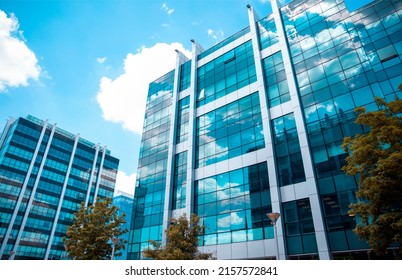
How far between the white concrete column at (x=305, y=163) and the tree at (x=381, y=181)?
7407mm

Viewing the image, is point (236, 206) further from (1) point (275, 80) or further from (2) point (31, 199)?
(2) point (31, 199)

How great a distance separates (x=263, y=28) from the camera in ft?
110

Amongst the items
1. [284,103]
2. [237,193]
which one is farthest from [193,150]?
[284,103]

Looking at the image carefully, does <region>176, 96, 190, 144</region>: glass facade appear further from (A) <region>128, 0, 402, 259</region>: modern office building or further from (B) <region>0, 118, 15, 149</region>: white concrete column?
(B) <region>0, 118, 15, 149</region>: white concrete column

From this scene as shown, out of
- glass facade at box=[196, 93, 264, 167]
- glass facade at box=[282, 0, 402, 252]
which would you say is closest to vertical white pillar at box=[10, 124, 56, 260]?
glass facade at box=[196, 93, 264, 167]

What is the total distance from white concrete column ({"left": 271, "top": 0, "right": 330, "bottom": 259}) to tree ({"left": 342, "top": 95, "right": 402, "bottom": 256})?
7407mm

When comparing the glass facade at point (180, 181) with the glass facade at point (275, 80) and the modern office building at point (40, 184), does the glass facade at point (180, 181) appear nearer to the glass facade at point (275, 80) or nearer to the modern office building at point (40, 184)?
the glass facade at point (275, 80)

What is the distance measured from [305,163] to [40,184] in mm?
77581

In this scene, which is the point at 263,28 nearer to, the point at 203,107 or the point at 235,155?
the point at 203,107

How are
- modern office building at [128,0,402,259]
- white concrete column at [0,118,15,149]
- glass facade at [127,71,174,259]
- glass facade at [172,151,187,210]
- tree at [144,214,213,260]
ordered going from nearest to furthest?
tree at [144,214,213,260] < modern office building at [128,0,402,259] < glass facade at [172,151,187,210] < glass facade at [127,71,174,259] < white concrete column at [0,118,15,149]

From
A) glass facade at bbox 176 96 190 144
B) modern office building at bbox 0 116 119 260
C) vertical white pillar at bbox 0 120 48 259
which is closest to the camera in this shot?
glass facade at bbox 176 96 190 144

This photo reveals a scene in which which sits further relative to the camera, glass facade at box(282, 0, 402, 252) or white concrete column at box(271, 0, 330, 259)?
glass facade at box(282, 0, 402, 252)

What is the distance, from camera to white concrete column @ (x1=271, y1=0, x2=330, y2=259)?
20.4m

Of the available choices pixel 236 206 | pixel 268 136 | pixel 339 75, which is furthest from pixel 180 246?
pixel 339 75
